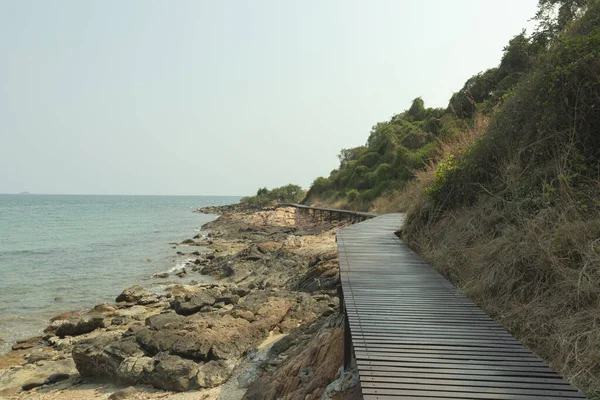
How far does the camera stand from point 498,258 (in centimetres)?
479

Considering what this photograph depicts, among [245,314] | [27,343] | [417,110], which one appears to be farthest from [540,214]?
[417,110]

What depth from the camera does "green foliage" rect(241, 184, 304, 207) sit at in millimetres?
58781

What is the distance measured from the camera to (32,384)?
6.68 meters

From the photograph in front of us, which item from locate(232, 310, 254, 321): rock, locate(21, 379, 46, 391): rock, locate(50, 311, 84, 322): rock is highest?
locate(232, 310, 254, 321): rock

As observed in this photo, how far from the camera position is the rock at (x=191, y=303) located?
9516 mm

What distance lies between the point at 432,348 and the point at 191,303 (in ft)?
24.3

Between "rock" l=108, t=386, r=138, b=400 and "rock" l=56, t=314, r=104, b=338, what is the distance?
3.86m

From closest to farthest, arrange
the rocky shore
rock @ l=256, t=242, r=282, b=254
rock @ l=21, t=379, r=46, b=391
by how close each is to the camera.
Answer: the rocky shore, rock @ l=21, t=379, r=46, b=391, rock @ l=256, t=242, r=282, b=254

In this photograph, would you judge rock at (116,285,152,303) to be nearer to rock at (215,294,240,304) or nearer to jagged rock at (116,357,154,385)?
rock at (215,294,240,304)

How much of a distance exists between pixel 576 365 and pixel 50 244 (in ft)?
93.9

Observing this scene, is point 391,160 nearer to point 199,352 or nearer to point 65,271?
point 65,271

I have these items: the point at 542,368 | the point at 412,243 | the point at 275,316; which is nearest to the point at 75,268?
the point at 275,316

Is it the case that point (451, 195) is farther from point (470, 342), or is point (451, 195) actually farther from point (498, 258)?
point (470, 342)

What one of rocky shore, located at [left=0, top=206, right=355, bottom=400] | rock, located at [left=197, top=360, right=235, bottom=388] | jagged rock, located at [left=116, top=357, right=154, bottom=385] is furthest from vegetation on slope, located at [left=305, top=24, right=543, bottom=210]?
jagged rock, located at [left=116, top=357, right=154, bottom=385]
